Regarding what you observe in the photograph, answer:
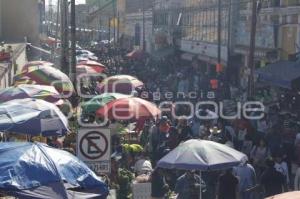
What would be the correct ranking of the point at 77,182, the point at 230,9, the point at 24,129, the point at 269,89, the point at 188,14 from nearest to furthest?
the point at 77,182
the point at 24,129
the point at 269,89
the point at 230,9
the point at 188,14

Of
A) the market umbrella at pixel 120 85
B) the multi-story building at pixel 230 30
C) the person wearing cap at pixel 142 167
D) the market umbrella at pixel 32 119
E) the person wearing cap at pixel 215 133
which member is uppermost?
the multi-story building at pixel 230 30

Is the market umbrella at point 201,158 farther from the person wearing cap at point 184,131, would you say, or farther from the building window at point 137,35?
the building window at point 137,35

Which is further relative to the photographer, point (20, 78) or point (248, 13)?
point (248, 13)

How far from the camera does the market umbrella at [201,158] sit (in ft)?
33.8

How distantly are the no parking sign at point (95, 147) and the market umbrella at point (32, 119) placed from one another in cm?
378

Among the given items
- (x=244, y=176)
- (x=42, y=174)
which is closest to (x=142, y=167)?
(x=244, y=176)

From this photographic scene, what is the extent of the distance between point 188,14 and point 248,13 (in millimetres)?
16540

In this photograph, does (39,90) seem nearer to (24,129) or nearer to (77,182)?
(24,129)

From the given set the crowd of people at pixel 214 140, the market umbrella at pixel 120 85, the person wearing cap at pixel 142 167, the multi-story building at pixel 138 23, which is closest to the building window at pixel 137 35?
the multi-story building at pixel 138 23

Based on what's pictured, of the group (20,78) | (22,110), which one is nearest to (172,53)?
(20,78)

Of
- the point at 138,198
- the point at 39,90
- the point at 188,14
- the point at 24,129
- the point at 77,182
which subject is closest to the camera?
the point at 77,182

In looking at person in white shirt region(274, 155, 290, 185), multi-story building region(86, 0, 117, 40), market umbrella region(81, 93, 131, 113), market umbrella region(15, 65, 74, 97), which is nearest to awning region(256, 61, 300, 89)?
market umbrella region(81, 93, 131, 113)

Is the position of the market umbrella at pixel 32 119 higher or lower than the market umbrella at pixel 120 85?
higher

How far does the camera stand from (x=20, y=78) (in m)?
22.3
